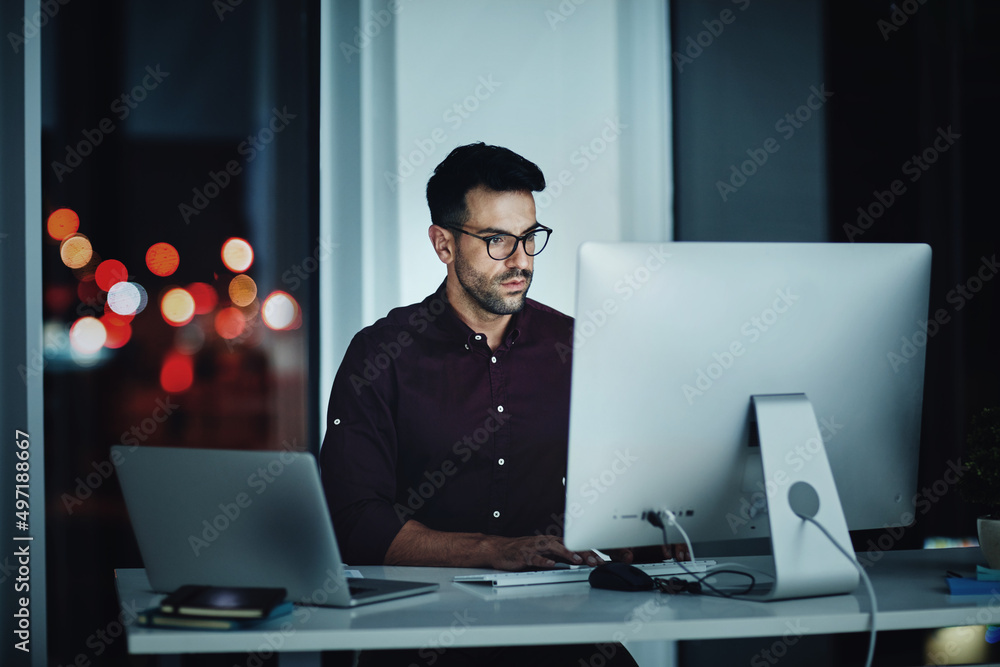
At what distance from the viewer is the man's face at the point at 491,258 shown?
268 cm

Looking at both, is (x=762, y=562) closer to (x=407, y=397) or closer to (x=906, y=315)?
(x=906, y=315)

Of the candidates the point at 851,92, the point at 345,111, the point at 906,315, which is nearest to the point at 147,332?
the point at 345,111

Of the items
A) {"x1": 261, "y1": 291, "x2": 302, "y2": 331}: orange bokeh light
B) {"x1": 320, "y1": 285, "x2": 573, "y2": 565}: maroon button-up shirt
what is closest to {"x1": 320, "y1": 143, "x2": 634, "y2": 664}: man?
{"x1": 320, "y1": 285, "x2": 573, "y2": 565}: maroon button-up shirt

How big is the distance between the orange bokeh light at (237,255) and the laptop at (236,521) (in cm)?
130

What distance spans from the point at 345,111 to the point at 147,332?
910mm

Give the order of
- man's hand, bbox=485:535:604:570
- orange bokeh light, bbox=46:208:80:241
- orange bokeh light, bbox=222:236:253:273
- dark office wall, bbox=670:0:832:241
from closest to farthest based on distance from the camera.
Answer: man's hand, bbox=485:535:604:570 → orange bokeh light, bbox=46:208:80:241 → orange bokeh light, bbox=222:236:253:273 → dark office wall, bbox=670:0:832:241

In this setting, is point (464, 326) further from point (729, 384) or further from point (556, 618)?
point (556, 618)

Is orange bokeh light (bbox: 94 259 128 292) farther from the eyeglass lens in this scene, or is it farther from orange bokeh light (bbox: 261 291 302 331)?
the eyeglass lens

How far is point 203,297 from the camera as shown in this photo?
261 cm

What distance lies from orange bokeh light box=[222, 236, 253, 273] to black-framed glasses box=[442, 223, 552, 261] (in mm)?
614

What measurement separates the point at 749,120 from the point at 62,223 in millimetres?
2241

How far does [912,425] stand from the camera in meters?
1.55

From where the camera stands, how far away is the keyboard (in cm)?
154

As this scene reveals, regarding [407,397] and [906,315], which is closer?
[906,315]
